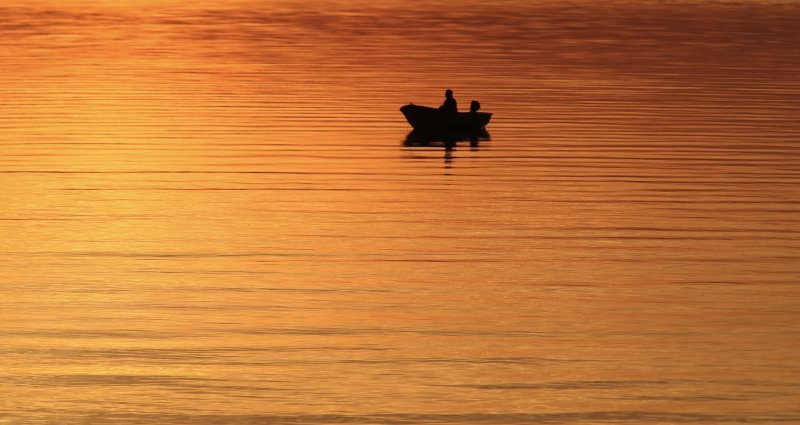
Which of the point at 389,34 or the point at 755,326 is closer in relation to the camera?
the point at 755,326

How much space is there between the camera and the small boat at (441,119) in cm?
4103

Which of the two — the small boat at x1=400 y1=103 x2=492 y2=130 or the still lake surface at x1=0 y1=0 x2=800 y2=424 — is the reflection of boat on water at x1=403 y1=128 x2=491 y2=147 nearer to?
the small boat at x1=400 y1=103 x2=492 y2=130

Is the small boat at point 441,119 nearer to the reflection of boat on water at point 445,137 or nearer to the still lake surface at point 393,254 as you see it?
the reflection of boat on water at point 445,137

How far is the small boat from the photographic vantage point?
4103 cm

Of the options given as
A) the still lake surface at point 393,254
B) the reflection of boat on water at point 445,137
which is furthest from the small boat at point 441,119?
the still lake surface at point 393,254

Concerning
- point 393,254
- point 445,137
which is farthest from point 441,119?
point 393,254

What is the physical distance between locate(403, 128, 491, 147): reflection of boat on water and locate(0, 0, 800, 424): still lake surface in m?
0.97

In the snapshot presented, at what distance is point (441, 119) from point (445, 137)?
3.59 ft

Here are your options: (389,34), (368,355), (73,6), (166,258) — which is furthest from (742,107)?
(73,6)

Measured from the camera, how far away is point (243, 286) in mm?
22391

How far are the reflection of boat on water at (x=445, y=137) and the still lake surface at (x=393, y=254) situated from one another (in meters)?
0.97

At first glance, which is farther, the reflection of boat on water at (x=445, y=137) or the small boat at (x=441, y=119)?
the reflection of boat on water at (x=445, y=137)

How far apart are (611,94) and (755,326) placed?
114ft

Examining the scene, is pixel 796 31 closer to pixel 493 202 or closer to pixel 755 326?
pixel 493 202
